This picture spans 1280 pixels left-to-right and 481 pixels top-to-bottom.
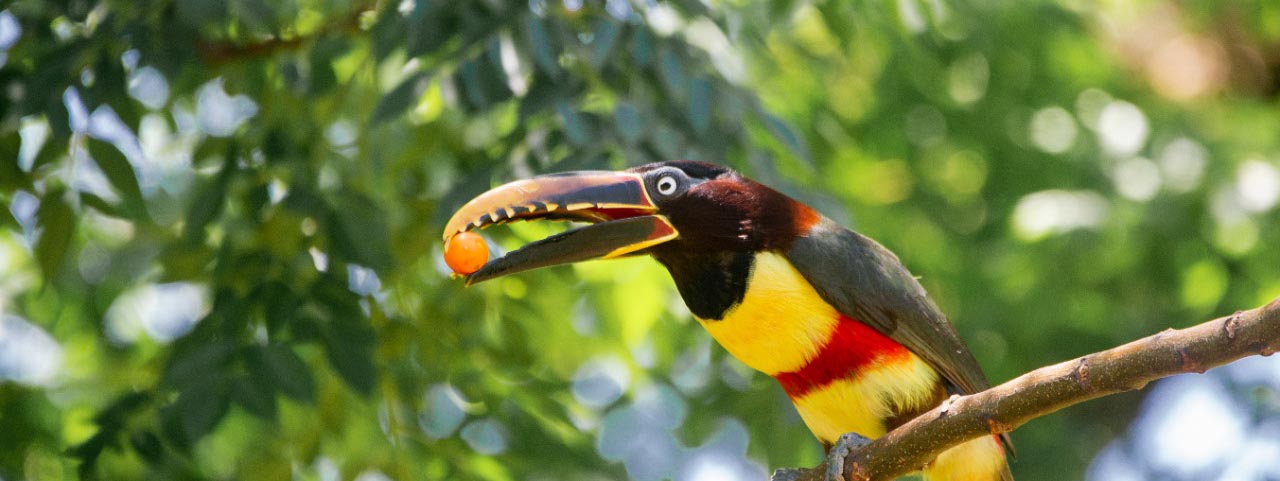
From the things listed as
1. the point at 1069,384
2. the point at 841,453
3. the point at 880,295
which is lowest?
the point at 841,453

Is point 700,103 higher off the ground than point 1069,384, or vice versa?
point 1069,384

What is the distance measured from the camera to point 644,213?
3.50 m

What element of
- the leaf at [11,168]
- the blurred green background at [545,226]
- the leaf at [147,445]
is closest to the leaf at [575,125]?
the blurred green background at [545,226]

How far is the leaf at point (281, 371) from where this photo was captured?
12.1 feet

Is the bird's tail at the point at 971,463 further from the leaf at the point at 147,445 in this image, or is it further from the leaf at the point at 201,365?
the leaf at the point at 147,445

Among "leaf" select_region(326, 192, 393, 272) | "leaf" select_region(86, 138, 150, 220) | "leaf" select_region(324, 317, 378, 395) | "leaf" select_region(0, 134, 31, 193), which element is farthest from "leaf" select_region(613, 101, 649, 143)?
"leaf" select_region(0, 134, 31, 193)

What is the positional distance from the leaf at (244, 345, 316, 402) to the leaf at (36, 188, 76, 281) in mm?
664

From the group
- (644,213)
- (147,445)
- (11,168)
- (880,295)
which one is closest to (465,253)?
(644,213)

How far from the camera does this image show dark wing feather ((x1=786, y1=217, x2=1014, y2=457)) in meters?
3.55

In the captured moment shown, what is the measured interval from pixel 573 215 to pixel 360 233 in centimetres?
72

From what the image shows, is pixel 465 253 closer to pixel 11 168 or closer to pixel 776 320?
pixel 776 320

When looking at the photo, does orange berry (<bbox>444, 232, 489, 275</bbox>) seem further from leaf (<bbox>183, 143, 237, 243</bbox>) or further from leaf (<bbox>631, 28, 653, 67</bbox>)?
leaf (<bbox>183, 143, 237, 243</bbox>)

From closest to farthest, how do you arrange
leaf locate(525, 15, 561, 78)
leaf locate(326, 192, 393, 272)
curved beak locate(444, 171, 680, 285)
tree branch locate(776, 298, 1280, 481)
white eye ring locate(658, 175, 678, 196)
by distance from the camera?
tree branch locate(776, 298, 1280, 481), curved beak locate(444, 171, 680, 285), white eye ring locate(658, 175, 678, 196), leaf locate(525, 15, 561, 78), leaf locate(326, 192, 393, 272)

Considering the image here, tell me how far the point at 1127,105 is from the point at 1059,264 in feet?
3.55
